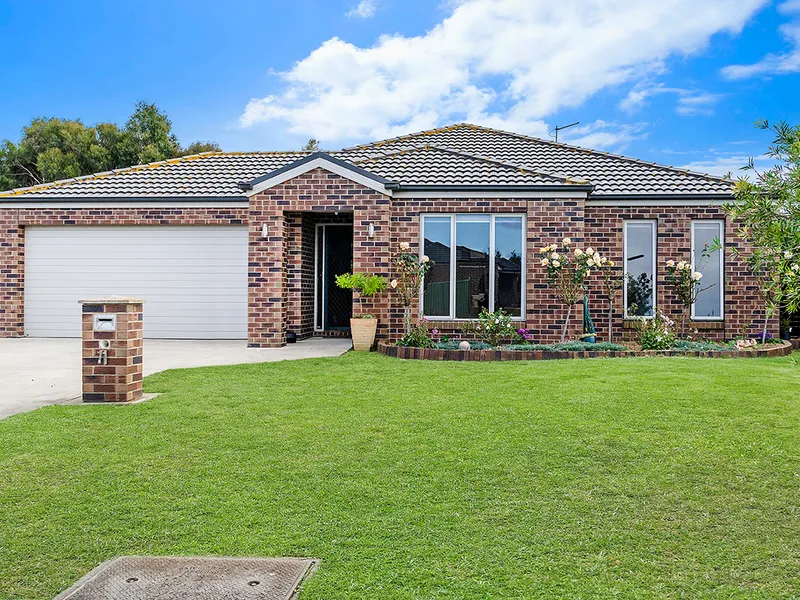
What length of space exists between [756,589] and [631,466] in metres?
1.93

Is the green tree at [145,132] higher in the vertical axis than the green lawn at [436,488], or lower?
higher

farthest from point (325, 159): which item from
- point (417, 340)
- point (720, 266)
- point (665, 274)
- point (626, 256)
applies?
point (720, 266)

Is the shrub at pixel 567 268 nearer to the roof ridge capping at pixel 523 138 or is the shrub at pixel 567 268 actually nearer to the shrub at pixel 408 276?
the shrub at pixel 408 276

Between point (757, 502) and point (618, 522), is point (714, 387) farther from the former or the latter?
point (618, 522)

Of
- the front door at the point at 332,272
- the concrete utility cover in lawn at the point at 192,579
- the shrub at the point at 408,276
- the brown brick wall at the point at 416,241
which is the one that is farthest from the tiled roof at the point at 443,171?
the concrete utility cover in lawn at the point at 192,579

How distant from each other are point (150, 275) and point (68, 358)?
4.36m

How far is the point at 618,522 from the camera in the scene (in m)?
4.25

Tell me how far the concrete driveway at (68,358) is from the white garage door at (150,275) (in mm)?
682

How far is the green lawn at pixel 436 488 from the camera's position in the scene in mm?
3619

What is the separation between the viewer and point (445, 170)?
1499 centimetres

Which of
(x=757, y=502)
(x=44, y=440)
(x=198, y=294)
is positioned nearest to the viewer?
(x=757, y=502)

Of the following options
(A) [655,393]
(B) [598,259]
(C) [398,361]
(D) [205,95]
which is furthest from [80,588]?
(D) [205,95]

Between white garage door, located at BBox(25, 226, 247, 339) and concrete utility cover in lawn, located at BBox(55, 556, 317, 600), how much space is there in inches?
488

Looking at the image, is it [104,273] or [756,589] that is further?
[104,273]
